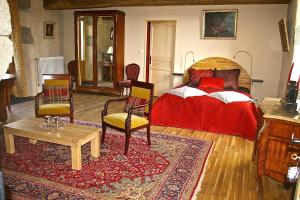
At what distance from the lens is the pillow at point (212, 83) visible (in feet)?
17.1

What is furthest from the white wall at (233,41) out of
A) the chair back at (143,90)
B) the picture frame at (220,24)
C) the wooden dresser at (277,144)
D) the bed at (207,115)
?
the wooden dresser at (277,144)

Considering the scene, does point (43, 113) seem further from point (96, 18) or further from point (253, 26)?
point (253, 26)

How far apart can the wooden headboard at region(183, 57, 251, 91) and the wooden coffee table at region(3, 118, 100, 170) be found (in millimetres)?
3853

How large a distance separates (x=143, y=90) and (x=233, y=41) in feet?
10.9

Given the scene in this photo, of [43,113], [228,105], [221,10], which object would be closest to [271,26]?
[221,10]

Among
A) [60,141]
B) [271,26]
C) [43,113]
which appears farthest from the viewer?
[271,26]

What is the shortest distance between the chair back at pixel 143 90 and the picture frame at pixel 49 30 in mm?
4370

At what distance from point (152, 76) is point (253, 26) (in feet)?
9.13

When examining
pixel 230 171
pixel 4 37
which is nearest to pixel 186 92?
pixel 230 171

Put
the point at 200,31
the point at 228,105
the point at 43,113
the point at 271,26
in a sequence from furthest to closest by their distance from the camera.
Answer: the point at 200,31, the point at 271,26, the point at 228,105, the point at 43,113

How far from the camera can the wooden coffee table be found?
282 cm

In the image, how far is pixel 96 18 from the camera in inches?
263

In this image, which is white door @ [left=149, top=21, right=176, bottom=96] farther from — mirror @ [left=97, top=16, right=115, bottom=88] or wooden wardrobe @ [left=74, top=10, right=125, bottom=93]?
mirror @ [left=97, top=16, right=115, bottom=88]

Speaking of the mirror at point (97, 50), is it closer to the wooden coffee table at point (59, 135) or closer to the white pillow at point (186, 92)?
the white pillow at point (186, 92)
